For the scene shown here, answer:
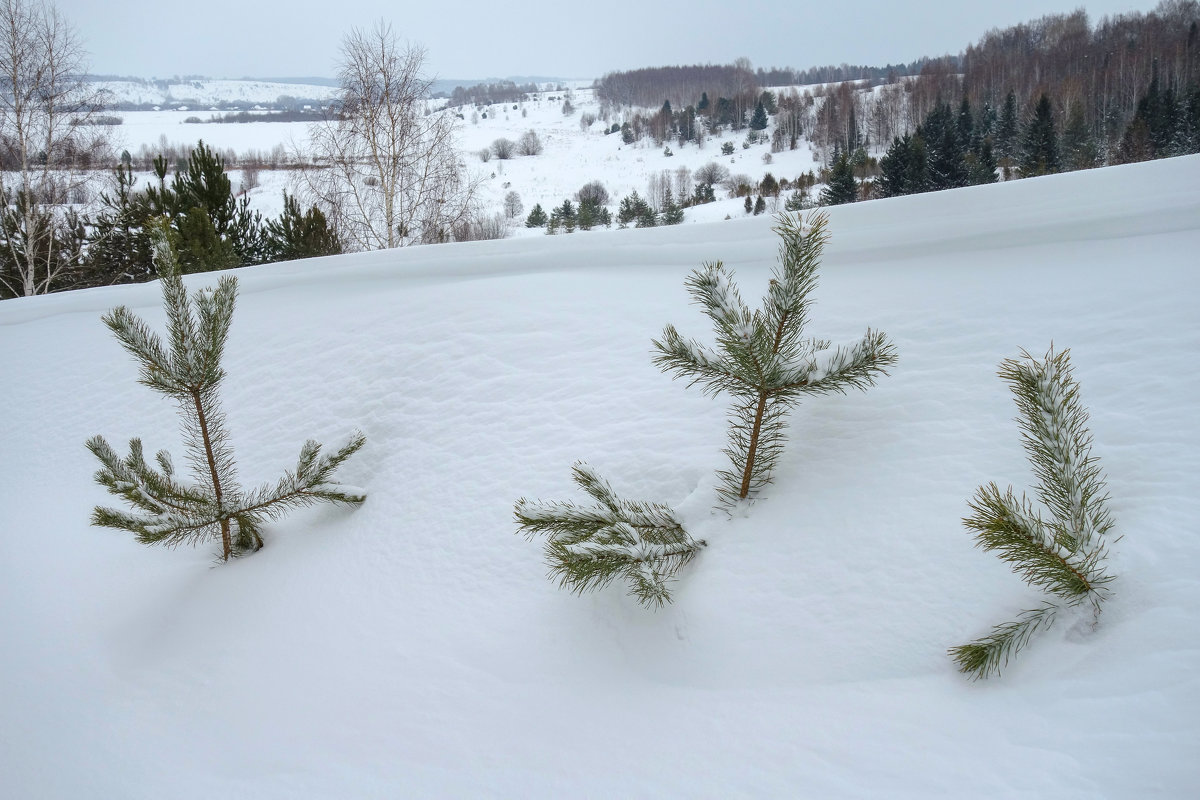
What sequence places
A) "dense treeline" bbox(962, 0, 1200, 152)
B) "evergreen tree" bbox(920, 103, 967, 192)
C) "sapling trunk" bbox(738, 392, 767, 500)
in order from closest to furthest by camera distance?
"sapling trunk" bbox(738, 392, 767, 500)
"dense treeline" bbox(962, 0, 1200, 152)
"evergreen tree" bbox(920, 103, 967, 192)

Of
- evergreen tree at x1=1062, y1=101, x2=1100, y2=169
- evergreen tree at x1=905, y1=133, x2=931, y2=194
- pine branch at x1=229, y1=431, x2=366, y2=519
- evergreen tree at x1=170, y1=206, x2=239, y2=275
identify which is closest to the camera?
pine branch at x1=229, y1=431, x2=366, y2=519

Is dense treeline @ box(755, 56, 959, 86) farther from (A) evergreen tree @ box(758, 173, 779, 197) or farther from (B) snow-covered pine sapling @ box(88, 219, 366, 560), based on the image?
(B) snow-covered pine sapling @ box(88, 219, 366, 560)

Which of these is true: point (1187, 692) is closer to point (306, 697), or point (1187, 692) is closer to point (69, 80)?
point (306, 697)

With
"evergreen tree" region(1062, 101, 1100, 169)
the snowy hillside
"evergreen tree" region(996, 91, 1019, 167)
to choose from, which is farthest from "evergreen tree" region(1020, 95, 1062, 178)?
the snowy hillside

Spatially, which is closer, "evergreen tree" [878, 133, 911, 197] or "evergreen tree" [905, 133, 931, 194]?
"evergreen tree" [905, 133, 931, 194]

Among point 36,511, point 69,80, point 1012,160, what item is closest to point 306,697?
point 36,511

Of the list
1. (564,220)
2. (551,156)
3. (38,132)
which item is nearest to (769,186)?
(564,220)

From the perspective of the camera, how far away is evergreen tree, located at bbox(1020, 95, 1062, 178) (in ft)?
35.3

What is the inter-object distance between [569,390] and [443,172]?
1054 cm

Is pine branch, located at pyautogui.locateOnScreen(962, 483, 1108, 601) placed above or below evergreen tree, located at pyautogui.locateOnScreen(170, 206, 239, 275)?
below

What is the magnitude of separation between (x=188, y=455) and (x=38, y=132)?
1140 centimetres

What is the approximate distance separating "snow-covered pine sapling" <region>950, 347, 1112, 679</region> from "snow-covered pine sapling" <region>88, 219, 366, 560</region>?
229 cm

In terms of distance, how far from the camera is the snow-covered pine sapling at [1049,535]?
4.28 feet

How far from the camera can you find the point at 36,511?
3361 millimetres
